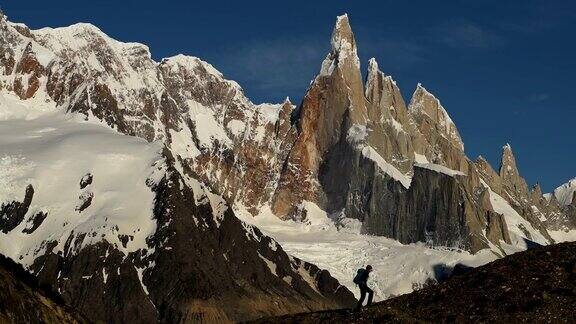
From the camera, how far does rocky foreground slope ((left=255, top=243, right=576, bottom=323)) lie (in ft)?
227

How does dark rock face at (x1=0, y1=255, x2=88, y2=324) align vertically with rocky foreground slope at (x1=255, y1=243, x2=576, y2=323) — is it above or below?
below

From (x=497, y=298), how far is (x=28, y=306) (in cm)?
3134

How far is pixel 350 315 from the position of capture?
6962 centimetres

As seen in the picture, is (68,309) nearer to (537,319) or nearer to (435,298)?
(435,298)

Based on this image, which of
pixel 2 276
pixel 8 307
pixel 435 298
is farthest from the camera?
pixel 435 298

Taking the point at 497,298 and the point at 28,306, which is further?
the point at 497,298

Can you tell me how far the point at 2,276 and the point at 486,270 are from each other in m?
34.6

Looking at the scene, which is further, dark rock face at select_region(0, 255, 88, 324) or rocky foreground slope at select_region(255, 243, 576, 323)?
rocky foreground slope at select_region(255, 243, 576, 323)

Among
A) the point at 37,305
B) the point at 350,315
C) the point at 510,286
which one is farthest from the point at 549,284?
the point at 37,305

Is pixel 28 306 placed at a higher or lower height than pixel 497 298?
lower

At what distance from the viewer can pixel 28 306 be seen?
7088 cm

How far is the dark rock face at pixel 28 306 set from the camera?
66.5m

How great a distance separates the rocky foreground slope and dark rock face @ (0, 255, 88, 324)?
14705mm

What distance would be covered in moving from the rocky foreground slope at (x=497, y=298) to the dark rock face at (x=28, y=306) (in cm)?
1471
